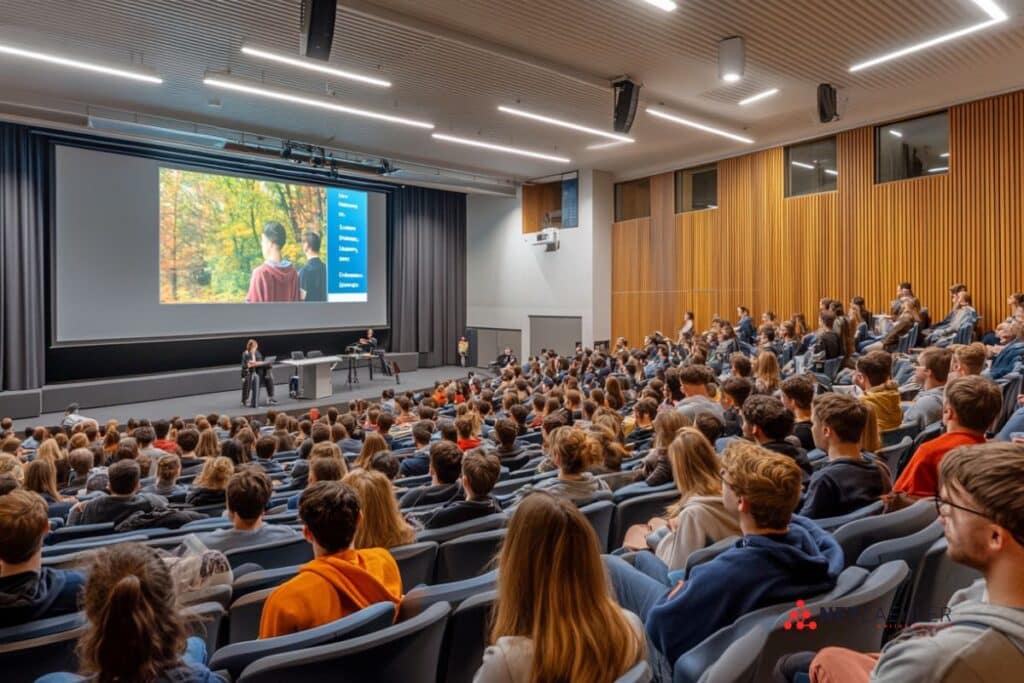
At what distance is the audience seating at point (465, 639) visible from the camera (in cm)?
193

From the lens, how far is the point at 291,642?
65.4 inches

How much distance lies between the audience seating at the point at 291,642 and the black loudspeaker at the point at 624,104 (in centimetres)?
824

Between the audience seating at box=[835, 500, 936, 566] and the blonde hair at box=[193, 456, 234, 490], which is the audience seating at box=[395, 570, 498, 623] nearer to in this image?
the audience seating at box=[835, 500, 936, 566]

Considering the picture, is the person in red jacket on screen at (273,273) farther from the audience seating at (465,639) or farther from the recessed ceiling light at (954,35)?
the audience seating at (465,639)

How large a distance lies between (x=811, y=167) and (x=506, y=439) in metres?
10.6

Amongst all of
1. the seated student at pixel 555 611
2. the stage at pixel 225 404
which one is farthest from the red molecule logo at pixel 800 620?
the stage at pixel 225 404

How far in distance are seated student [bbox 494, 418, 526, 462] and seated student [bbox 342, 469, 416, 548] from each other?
2.19 m

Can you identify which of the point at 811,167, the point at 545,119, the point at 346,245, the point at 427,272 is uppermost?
the point at 545,119

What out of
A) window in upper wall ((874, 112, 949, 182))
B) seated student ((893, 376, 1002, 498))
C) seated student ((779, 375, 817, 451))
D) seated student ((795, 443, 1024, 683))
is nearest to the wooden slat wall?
window in upper wall ((874, 112, 949, 182))

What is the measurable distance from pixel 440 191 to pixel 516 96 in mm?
10069

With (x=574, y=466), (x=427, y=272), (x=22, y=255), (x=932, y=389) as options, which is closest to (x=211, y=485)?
(x=574, y=466)

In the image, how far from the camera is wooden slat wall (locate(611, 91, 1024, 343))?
9.72m

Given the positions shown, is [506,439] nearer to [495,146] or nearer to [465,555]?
[465,555]

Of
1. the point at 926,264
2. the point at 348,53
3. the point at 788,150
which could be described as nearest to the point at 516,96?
the point at 348,53
